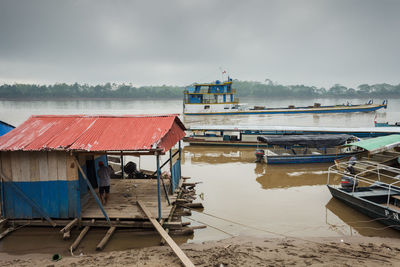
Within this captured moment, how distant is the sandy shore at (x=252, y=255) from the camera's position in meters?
5.88

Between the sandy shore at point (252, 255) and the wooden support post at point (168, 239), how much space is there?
259mm

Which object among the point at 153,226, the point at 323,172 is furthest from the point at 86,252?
the point at 323,172

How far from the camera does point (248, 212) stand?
9492mm

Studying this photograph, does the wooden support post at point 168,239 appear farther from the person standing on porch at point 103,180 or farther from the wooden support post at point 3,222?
the wooden support post at point 3,222

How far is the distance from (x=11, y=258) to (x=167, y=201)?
436 cm

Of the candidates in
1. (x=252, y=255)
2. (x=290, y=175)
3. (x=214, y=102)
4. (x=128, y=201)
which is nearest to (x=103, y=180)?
(x=128, y=201)

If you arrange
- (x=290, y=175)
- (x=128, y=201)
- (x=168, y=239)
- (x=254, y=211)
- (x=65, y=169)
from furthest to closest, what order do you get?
1. (x=290, y=175)
2. (x=254, y=211)
3. (x=128, y=201)
4. (x=65, y=169)
5. (x=168, y=239)

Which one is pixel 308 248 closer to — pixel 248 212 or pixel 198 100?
pixel 248 212

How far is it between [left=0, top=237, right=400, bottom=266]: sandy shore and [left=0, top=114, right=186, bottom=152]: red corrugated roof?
2.69 m

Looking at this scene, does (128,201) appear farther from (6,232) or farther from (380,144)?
(380,144)

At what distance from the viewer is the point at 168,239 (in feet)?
21.0

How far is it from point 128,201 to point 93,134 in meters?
2.61

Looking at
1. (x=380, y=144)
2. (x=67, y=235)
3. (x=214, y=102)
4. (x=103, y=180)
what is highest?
(x=214, y=102)

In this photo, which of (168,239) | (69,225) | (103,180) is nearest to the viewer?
(168,239)
